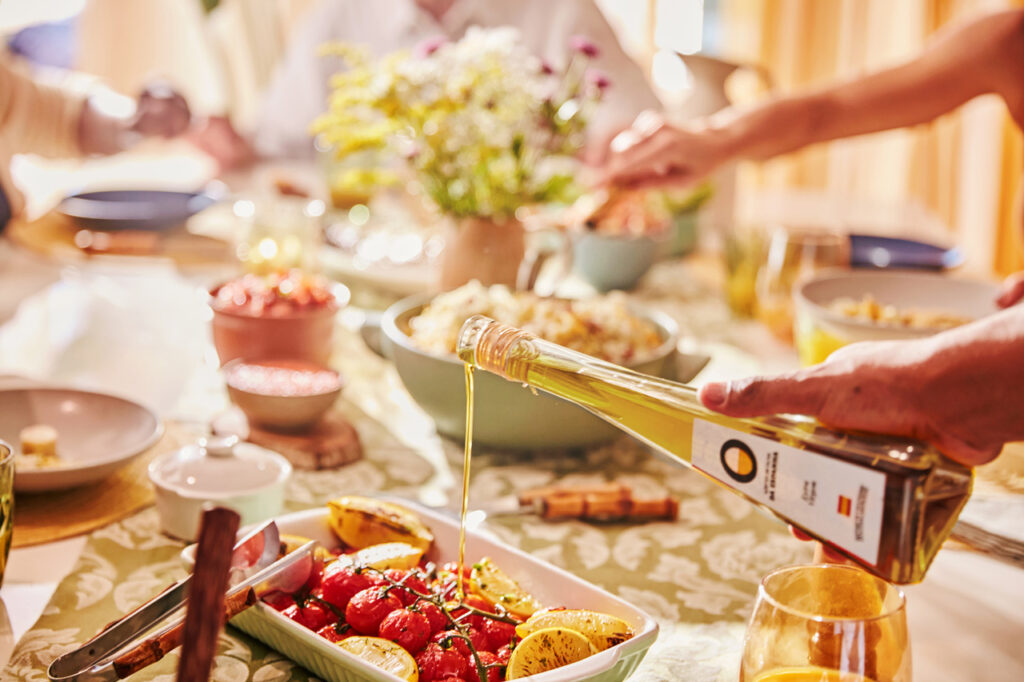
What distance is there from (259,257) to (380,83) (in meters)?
0.50

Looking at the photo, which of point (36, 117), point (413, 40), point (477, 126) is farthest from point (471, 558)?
point (413, 40)

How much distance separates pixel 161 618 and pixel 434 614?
20 centimetres

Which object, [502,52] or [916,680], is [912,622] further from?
[502,52]

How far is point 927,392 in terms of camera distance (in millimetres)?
627

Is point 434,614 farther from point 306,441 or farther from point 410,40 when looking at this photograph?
point 410,40

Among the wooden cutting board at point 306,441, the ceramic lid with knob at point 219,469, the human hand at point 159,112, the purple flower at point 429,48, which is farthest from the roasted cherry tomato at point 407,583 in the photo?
the human hand at point 159,112

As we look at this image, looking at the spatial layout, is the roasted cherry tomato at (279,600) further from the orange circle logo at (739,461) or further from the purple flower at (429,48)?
the purple flower at (429,48)

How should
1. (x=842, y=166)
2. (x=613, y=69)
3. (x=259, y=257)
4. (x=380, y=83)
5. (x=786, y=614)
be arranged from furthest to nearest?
(x=842, y=166) → (x=613, y=69) → (x=259, y=257) → (x=380, y=83) → (x=786, y=614)

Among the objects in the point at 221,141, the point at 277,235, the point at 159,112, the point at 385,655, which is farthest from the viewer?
the point at 221,141

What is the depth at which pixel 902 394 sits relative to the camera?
625 millimetres

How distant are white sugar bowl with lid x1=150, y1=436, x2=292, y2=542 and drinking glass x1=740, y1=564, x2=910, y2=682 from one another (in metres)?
0.51

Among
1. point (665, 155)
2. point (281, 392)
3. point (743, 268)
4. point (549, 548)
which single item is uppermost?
point (665, 155)

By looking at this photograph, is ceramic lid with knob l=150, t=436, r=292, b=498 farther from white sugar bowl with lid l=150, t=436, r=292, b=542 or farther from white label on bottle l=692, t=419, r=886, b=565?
white label on bottle l=692, t=419, r=886, b=565

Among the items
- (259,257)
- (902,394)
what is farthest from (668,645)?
(259,257)
